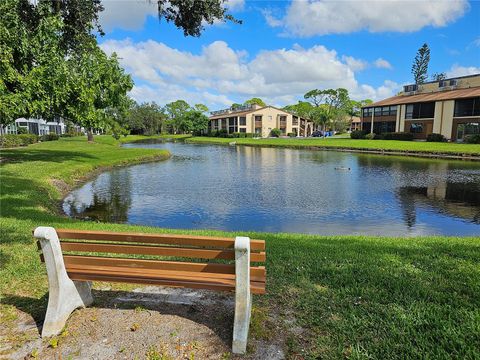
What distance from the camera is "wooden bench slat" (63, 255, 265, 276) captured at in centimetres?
332

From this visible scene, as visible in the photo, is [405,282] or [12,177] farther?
[12,177]

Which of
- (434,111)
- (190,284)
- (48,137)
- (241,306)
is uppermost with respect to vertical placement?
(434,111)

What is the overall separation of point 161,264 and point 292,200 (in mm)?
12294

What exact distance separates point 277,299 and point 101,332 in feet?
6.45

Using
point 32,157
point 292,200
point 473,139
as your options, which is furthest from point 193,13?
point 473,139

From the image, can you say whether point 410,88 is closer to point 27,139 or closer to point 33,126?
point 27,139

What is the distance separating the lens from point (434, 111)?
4897cm

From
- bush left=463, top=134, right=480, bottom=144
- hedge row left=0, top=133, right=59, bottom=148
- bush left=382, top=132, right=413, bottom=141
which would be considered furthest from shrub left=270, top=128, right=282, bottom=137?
hedge row left=0, top=133, right=59, bottom=148

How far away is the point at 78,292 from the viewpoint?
389cm

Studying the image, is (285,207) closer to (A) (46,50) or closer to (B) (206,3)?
(B) (206,3)

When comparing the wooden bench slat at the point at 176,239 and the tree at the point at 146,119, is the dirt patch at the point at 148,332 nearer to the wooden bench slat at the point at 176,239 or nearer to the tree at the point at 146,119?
the wooden bench slat at the point at 176,239

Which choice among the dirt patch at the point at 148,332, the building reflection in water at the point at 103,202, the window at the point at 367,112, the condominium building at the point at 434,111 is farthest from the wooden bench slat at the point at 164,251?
the window at the point at 367,112

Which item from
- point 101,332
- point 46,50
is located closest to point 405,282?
point 101,332

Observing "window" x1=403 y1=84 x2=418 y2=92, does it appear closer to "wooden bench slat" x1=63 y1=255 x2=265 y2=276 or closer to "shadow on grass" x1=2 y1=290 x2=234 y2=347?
"shadow on grass" x1=2 y1=290 x2=234 y2=347
